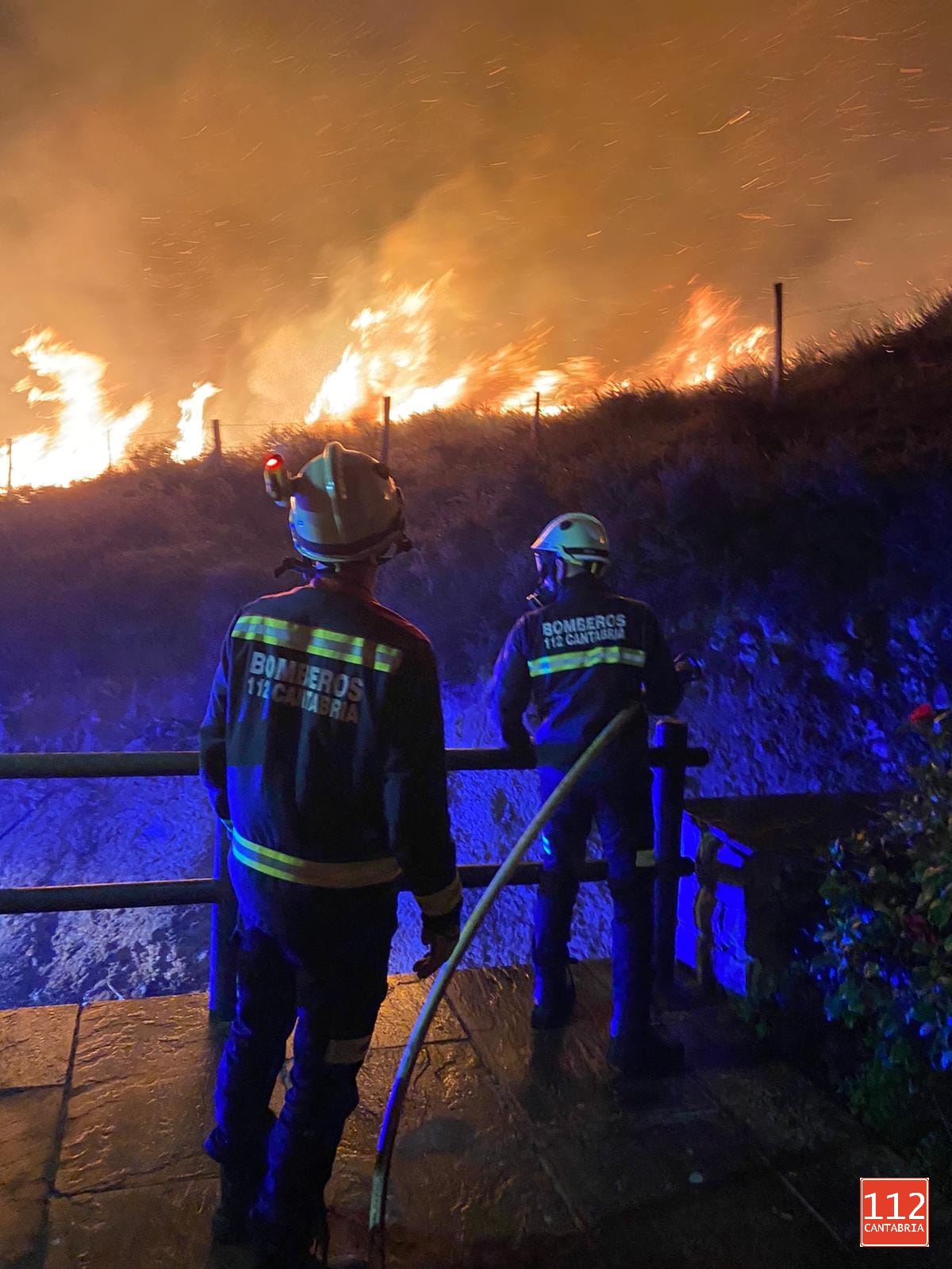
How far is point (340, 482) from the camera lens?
85.7 inches

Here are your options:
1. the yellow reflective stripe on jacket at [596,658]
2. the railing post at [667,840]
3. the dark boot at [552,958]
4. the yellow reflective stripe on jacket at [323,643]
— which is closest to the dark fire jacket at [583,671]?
the yellow reflective stripe on jacket at [596,658]

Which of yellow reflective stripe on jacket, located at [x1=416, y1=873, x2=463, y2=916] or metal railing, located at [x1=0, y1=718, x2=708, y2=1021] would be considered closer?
yellow reflective stripe on jacket, located at [x1=416, y1=873, x2=463, y2=916]

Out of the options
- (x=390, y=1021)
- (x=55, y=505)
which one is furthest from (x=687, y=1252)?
(x=55, y=505)

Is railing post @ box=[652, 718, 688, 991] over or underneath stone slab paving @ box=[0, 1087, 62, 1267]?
over

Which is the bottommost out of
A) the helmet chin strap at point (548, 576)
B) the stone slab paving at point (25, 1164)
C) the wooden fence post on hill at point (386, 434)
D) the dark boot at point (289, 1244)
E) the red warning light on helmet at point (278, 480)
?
the stone slab paving at point (25, 1164)

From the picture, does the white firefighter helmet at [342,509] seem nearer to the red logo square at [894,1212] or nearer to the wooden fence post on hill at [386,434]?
the red logo square at [894,1212]

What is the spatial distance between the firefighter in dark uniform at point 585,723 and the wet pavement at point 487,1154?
0.38 metres

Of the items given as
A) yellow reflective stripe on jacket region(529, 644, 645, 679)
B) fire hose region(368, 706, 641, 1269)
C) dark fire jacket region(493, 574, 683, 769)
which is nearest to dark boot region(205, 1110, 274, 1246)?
fire hose region(368, 706, 641, 1269)

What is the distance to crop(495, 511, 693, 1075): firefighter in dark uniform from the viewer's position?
130 inches

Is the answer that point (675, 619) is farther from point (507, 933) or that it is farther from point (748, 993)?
point (748, 993)

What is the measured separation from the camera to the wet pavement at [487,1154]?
2.24 meters

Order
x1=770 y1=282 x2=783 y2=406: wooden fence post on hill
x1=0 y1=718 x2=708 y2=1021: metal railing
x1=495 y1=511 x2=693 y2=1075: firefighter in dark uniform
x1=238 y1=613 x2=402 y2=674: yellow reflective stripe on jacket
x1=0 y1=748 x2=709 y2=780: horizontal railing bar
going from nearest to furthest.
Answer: x1=238 y1=613 x2=402 y2=674: yellow reflective stripe on jacket, x1=0 y1=748 x2=709 y2=780: horizontal railing bar, x1=0 y1=718 x2=708 y2=1021: metal railing, x1=495 y1=511 x2=693 y2=1075: firefighter in dark uniform, x1=770 y1=282 x2=783 y2=406: wooden fence post on hill

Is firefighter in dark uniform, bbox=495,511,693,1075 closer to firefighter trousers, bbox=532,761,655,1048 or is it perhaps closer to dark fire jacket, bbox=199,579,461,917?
firefighter trousers, bbox=532,761,655,1048

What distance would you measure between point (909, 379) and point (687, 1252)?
12686 mm
